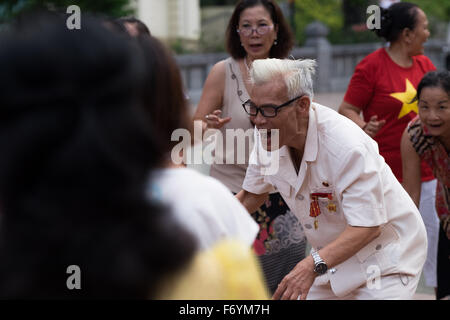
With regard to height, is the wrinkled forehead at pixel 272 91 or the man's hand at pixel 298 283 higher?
the wrinkled forehead at pixel 272 91

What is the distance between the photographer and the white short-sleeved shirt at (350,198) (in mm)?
2816

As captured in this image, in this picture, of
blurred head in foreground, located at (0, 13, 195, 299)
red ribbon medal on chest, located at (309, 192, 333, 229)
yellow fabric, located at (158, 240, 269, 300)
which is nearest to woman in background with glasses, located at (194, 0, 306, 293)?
red ribbon medal on chest, located at (309, 192, 333, 229)

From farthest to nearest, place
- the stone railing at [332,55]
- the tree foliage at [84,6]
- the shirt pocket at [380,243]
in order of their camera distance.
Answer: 1. the stone railing at [332,55]
2. the tree foliage at [84,6]
3. the shirt pocket at [380,243]

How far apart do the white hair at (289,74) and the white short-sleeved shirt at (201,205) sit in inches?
56.2

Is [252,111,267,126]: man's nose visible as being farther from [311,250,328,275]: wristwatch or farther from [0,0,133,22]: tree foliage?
[0,0,133,22]: tree foliage

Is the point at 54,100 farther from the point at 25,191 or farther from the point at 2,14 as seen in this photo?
the point at 2,14

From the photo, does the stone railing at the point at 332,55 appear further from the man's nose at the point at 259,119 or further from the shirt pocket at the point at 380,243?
the shirt pocket at the point at 380,243

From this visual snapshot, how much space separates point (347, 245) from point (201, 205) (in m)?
1.36

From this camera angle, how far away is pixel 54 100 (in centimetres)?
128

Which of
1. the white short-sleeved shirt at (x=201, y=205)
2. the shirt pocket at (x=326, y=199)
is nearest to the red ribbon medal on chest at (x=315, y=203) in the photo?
the shirt pocket at (x=326, y=199)

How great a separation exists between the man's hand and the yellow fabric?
→ 1172 millimetres

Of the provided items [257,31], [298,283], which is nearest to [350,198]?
[298,283]

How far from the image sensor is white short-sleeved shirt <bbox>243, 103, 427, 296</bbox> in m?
2.82

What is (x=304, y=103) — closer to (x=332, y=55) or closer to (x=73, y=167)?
(x=73, y=167)
